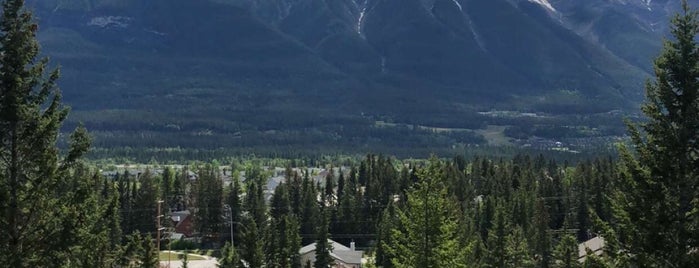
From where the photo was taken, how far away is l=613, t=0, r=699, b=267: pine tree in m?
26.2

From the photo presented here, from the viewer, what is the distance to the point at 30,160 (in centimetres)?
2638

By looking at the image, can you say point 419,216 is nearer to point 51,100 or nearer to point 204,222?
point 51,100

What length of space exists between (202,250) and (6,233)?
9441cm

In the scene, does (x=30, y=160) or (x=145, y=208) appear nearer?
(x=30, y=160)

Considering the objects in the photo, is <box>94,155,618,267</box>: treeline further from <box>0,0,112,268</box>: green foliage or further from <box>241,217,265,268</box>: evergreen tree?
<box>0,0,112,268</box>: green foliage

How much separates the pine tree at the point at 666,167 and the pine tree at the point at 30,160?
654 inches

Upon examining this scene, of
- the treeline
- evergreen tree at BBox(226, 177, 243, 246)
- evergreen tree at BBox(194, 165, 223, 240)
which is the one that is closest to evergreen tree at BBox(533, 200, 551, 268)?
the treeline

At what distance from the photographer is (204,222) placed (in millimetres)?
123250

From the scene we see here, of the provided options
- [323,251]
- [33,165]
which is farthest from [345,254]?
[33,165]

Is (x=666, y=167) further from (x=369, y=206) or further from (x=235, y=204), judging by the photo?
(x=369, y=206)

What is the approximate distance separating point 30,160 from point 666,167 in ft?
62.2

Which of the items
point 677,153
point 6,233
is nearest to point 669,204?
point 677,153

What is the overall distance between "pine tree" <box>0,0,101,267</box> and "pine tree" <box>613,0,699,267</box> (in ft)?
54.5

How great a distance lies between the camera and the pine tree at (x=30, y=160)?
25.9 m
